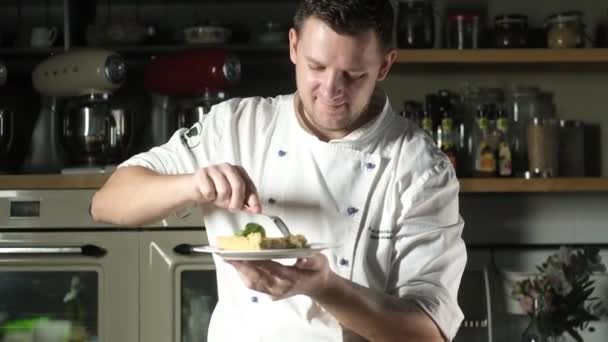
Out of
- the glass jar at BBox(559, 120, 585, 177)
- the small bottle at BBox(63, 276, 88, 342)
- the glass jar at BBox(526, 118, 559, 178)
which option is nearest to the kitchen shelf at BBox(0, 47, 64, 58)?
the small bottle at BBox(63, 276, 88, 342)

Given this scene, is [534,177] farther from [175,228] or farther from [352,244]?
[352,244]

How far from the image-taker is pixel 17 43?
3127 millimetres

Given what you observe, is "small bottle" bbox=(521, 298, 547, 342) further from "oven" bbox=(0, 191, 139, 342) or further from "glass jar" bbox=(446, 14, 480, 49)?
"oven" bbox=(0, 191, 139, 342)

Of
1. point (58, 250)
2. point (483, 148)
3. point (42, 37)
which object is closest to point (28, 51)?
point (42, 37)

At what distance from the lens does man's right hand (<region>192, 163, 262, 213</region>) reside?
53.0 inches

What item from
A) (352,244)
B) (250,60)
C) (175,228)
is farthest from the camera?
(250,60)

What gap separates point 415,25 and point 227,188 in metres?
1.58

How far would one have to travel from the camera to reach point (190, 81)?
9.23ft

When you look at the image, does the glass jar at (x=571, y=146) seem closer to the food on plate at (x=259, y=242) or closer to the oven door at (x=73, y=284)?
the oven door at (x=73, y=284)

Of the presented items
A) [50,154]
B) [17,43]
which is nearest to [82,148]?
[50,154]

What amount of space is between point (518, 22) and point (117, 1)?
3.85 ft

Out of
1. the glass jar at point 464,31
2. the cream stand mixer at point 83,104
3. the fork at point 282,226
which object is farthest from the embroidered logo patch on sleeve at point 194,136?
the glass jar at point 464,31

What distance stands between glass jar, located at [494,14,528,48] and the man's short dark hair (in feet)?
4.73

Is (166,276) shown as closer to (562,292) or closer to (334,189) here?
(562,292)
